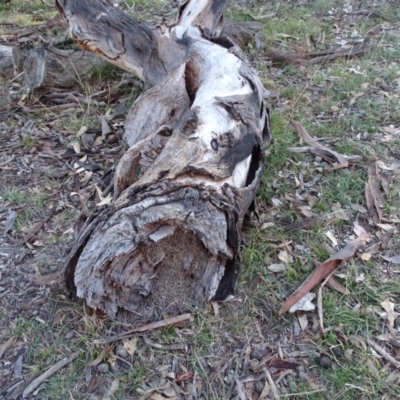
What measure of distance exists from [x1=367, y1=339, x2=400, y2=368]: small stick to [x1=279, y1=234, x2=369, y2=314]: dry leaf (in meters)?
0.37

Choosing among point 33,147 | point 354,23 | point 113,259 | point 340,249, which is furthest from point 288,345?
point 354,23

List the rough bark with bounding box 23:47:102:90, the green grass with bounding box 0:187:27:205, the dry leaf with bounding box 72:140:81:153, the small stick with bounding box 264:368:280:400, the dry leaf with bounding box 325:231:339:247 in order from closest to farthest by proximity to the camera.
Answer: the small stick with bounding box 264:368:280:400, the dry leaf with bounding box 325:231:339:247, the green grass with bounding box 0:187:27:205, the dry leaf with bounding box 72:140:81:153, the rough bark with bounding box 23:47:102:90

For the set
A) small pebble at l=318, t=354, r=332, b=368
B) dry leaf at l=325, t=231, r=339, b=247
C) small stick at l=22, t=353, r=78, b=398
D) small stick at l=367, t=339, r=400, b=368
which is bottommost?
dry leaf at l=325, t=231, r=339, b=247

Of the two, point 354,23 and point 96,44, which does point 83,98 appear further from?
point 354,23

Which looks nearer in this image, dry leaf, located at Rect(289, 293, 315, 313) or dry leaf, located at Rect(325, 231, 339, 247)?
dry leaf, located at Rect(289, 293, 315, 313)

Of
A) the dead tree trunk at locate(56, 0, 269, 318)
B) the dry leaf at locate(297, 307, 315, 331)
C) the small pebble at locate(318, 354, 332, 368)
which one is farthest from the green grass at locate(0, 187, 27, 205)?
the small pebble at locate(318, 354, 332, 368)

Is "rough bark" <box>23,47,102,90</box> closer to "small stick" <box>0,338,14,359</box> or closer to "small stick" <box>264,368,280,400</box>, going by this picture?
"small stick" <box>0,338,14,359</box>

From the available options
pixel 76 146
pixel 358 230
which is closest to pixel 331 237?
pixel 358 230

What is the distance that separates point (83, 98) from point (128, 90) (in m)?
0.39

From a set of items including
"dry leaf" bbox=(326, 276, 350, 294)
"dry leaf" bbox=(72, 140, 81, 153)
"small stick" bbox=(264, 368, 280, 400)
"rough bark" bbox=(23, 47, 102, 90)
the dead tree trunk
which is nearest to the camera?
"small stick" bbox=(264, 368, 280, 400)

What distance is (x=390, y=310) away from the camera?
7.77 ft

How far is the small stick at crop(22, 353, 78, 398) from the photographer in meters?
2.09

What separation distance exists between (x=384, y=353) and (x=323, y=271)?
489 mm

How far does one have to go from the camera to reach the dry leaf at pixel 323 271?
2.38 m
